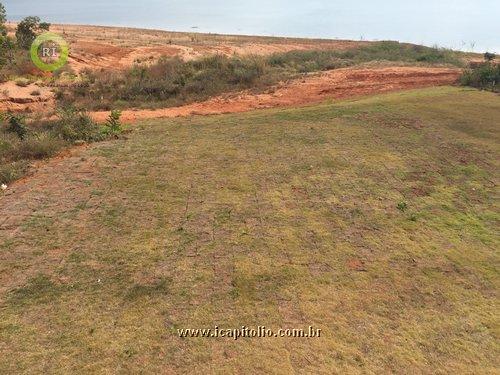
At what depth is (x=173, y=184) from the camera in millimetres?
9453

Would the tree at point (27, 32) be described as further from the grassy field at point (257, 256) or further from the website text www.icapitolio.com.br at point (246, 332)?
the website text www.icapitolio.com.br at point (246, 332)

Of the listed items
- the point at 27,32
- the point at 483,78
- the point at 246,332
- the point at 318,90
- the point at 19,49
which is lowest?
the point at 246,332

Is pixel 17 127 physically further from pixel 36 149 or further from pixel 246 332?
pixel 246 332

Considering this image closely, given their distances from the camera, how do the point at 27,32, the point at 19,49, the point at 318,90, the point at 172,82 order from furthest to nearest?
the point at 27,32, the point at 19,49, the point at 172,82, the point at 318,90

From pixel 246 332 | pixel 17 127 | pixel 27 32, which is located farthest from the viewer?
pixel 27 32

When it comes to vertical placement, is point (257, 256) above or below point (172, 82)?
below

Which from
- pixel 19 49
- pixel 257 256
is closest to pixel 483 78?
pixel 257 256

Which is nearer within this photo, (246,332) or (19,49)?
(246,332)

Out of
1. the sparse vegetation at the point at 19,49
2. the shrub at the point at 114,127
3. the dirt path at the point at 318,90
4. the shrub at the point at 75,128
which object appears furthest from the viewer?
the dirt path at the point at 318,90

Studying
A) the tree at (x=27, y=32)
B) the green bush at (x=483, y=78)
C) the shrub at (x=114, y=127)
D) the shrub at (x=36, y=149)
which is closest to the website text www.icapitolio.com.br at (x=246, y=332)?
the shrub at (x=36, y=149)

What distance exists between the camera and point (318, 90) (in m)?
19.4

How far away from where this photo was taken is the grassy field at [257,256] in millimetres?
5270

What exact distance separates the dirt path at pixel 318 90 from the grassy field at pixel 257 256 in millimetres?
5101

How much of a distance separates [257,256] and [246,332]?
1674mm
